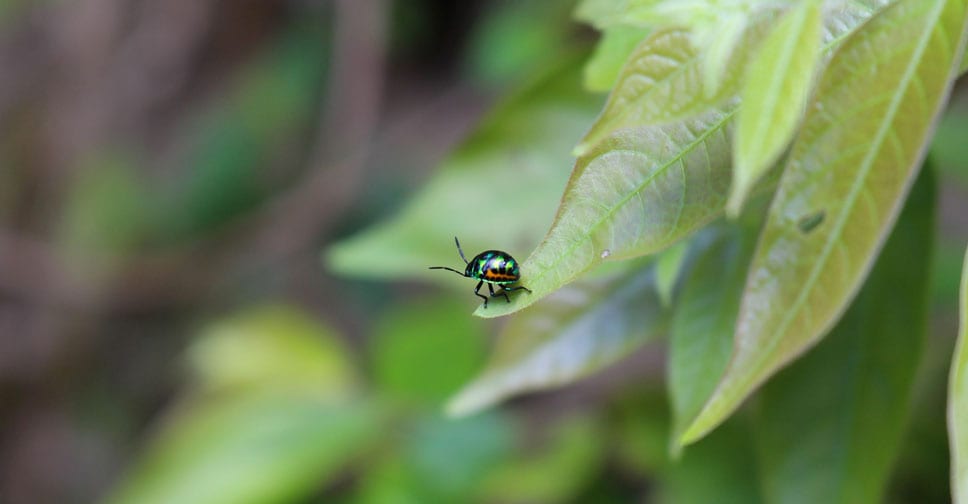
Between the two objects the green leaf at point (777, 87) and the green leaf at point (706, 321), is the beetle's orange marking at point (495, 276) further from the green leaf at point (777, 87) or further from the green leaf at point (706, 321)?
the green leaf at point (777, 87)

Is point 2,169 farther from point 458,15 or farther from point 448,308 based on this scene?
point 448,308

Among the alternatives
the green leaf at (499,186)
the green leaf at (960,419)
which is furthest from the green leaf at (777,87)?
the green leaf at (499,186)

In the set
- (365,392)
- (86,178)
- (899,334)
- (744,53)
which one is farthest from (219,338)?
(744,53)

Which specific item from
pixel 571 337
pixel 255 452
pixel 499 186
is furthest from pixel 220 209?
pixel 571 337

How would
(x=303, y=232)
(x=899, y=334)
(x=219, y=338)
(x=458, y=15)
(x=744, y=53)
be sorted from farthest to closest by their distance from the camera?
1. (x=458, y=15)
2. (x=303, y=232)
3. (x=219, y=338)
4. (x=899, y=334)
5. (x=744, y=53)

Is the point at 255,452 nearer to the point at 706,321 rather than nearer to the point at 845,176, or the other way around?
the point at 706,321

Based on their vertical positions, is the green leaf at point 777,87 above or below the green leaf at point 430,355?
below
